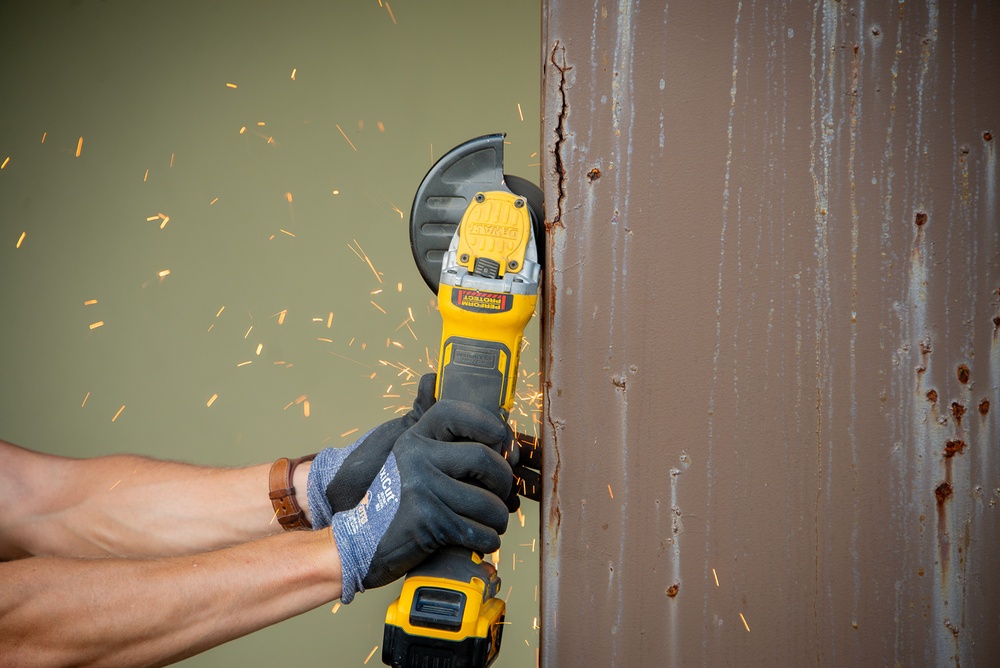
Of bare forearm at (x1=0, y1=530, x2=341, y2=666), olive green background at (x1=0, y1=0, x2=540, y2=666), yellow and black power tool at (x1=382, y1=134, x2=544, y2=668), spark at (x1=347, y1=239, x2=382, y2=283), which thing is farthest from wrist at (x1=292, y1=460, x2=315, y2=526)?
spark at (x1=347, y1=239, x2=382, y2=283)

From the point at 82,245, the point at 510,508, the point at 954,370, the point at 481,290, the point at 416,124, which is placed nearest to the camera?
the point at 954,370

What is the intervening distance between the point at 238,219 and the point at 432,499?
215 cm

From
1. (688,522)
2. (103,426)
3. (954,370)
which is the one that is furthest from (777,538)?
(103,426)

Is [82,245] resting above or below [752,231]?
above

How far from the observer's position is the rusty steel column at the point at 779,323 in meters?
0.93

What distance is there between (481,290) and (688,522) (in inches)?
17.5

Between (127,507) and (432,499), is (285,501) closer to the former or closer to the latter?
(127,507)

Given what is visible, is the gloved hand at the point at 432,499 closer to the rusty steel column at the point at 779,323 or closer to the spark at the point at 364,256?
the rusty steel column at the point at 779,323

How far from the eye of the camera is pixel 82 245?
9.74 feet

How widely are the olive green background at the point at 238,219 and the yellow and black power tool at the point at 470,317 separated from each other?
1.53m

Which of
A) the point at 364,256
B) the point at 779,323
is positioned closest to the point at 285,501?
the point at 779,323

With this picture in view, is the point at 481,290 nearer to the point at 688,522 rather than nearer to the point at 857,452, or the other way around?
the point at 688,522

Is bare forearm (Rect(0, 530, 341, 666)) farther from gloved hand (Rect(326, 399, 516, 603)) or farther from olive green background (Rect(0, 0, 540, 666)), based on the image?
olive green background (Rect(0, 0, 540, 666))

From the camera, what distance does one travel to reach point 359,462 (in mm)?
1471
